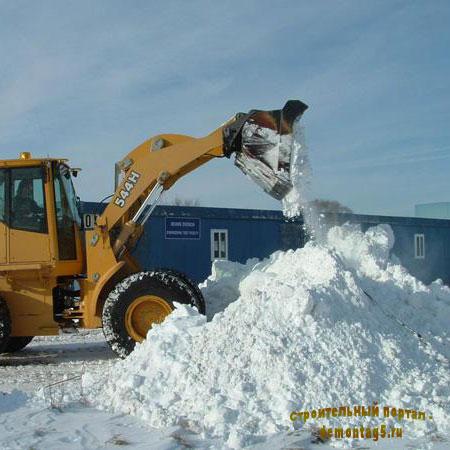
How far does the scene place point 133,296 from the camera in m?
7.64

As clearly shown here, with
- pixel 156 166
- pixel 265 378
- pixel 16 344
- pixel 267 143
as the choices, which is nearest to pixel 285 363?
pixel 265 378

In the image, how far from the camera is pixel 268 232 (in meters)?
18.1

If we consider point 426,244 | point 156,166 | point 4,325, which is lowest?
point 4,325

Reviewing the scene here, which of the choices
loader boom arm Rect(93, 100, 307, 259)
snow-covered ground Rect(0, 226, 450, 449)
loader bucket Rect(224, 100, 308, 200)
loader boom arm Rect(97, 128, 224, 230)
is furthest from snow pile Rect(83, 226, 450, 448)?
loader boom arm Rect(97, 128, 224, 230)

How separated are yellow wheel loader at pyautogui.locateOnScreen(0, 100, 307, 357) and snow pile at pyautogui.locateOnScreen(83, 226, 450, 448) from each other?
105 cm

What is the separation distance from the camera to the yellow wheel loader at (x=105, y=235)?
7699 millimetres

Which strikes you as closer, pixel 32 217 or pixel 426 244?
pixel 32 217

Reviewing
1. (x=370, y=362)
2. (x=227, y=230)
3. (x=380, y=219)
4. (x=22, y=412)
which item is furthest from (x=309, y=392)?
(x=380, y=219)

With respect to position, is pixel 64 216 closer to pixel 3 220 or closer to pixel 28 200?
pixel 28 200

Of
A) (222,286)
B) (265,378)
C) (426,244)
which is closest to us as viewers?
(265,378)

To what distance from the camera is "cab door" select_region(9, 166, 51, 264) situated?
315 inches

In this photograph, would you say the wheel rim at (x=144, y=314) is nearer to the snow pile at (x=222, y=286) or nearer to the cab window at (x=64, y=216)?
the snow pile at (x=222, y=286)

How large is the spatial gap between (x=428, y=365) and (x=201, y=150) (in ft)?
12.6

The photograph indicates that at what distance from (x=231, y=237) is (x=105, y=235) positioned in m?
9.31
